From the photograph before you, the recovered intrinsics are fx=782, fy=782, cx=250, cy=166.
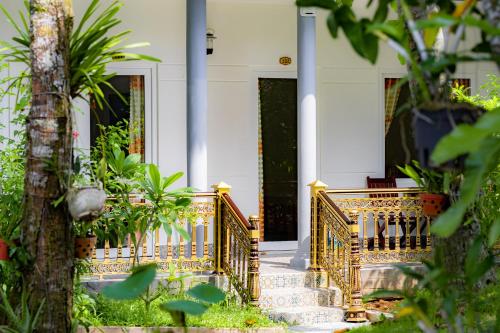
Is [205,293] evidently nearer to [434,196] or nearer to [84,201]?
[84,201]

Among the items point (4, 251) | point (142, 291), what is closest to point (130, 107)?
point (4, 251)

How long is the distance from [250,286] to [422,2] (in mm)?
5321

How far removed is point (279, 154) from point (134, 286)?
25.8 ft

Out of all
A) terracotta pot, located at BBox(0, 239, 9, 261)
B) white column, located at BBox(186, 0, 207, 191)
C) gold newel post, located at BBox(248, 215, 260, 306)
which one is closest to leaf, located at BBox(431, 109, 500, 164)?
terracotta pot, located at BBox(0, 239, 9, 261)

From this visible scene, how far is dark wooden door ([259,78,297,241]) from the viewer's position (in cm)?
1105

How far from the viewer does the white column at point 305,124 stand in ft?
30.5

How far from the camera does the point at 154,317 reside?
23.7 ft

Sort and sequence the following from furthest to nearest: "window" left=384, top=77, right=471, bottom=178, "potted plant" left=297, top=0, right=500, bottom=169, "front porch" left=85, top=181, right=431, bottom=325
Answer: "window" left=384, top=77, right=471, bottom=178 < "front porch" left=85, top=181, right=431, bottom=325 < "potted plant" left=297, top=0, right=500, bottom=169

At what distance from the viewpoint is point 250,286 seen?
26.0ft

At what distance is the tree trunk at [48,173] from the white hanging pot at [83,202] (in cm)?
14

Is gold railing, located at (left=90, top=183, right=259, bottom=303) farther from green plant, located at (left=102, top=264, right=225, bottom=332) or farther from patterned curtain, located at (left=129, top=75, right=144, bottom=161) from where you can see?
green plant, located at (left=102, top=264, right=225, bottom=332)

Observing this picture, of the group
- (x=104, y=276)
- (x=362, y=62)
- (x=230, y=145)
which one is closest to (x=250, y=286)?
(x=104, y=276)

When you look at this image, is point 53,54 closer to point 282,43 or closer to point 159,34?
point 159,34

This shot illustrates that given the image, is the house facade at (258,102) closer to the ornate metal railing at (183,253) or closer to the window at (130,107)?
the window at (130,107)
